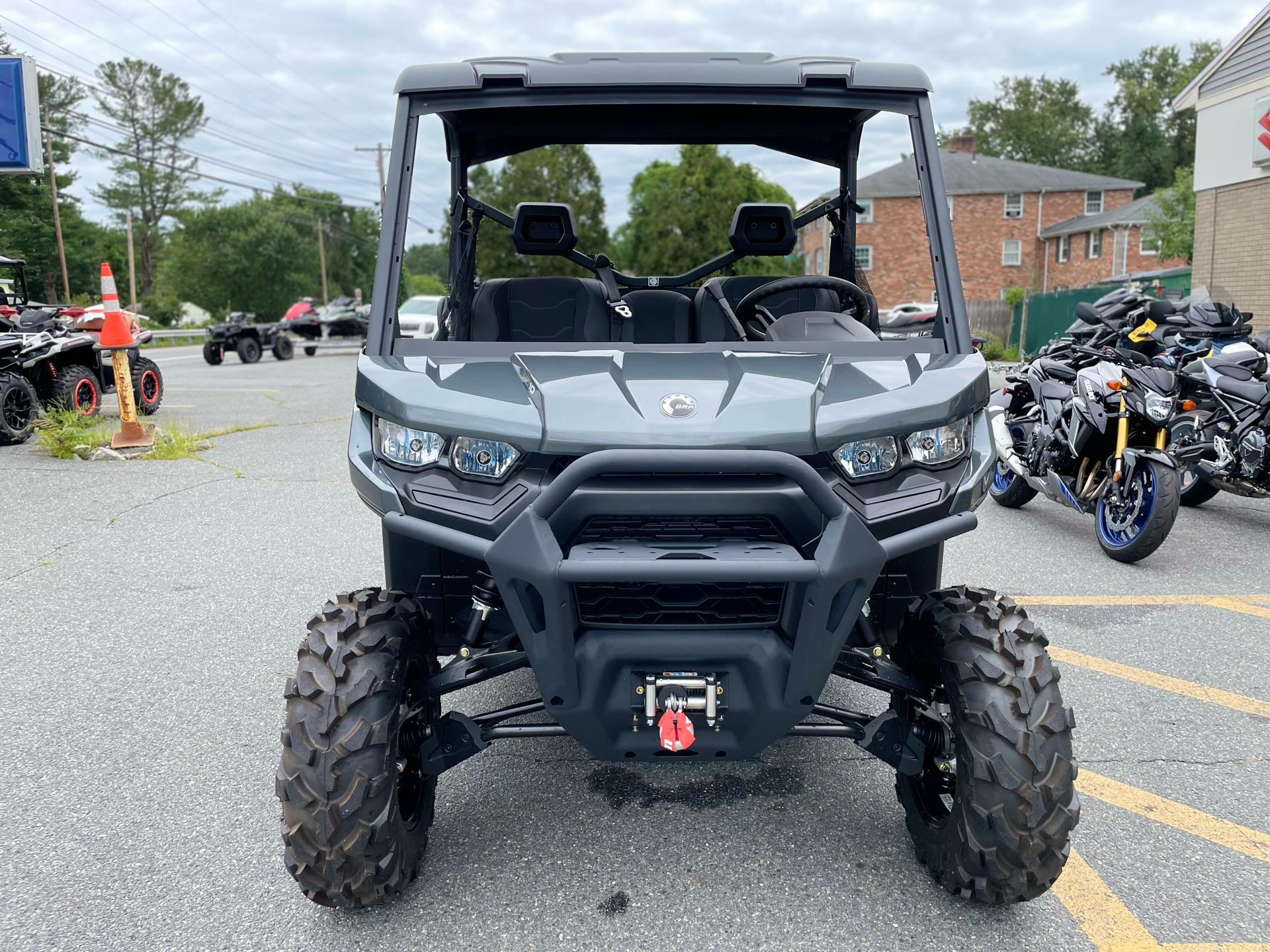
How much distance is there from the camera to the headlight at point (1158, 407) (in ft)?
19.4

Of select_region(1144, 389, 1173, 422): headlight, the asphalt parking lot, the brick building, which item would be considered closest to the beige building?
select_region(1144, 389, 1173, 422): headlight

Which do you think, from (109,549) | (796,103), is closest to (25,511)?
(109,549)

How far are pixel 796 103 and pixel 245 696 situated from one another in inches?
118

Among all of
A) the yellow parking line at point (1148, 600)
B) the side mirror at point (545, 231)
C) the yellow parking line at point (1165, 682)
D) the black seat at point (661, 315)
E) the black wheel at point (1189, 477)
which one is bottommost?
the yellow parking line at point (1148, 600)

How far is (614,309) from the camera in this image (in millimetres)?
3627

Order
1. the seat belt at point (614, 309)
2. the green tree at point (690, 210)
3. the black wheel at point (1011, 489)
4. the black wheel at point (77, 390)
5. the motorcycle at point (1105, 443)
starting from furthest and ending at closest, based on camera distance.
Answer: the black wheel at point (77, 390), the black wheel at point (1011, 489), the motorcycle at point (1105, 443), the green tree at point (690, 210), the seat belt at point (614, 309)

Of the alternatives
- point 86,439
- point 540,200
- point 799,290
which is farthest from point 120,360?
point 799,290

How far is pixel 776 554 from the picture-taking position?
7.08 ft

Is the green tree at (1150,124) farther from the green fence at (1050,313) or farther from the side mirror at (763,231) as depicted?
the side mirror at (763,231)

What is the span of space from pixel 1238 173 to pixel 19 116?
1950 cm

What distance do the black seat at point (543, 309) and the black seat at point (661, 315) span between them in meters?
0.21

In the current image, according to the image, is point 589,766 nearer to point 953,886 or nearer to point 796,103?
point 953,886

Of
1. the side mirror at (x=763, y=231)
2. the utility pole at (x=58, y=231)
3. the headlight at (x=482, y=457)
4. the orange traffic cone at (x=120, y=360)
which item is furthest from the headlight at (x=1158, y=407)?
the utility pole at (x=58, y=231)

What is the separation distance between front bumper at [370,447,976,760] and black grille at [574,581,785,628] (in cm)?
6
